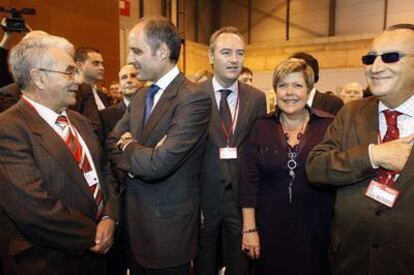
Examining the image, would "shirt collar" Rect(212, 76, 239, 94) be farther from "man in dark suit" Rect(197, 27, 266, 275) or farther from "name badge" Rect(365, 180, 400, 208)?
"name badge" Rect(365, 180, 400, 208)

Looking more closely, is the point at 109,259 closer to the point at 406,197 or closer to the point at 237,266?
the point at 237,266

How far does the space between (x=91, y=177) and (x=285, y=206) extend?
107 cm

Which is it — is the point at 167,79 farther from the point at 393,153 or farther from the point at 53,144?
the point at 393,153

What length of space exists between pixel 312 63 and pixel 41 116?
7.64ft

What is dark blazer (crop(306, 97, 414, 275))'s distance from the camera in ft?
4.89

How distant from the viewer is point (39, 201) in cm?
147

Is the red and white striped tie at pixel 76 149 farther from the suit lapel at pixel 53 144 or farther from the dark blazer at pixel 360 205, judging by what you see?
the dark blazer at pixel 360 205

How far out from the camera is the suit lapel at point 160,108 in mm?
1803

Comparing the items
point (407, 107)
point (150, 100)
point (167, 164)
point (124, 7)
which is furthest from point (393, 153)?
point (124, 7)

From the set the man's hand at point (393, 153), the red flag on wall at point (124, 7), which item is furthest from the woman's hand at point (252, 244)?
the red flag on wall at point (124, 7)

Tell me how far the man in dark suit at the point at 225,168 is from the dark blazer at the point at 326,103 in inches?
30.8

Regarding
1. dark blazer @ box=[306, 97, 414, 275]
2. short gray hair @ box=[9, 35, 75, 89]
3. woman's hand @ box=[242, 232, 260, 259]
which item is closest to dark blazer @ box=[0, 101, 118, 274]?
short gray hair @ box=[9, 35, 75, 89]

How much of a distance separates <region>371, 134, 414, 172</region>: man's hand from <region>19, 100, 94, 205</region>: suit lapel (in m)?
1.30

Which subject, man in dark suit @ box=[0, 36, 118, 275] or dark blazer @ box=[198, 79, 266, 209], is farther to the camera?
dark blazer @ box=[198, 79, 266, 209]
